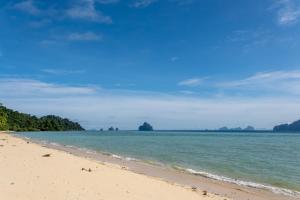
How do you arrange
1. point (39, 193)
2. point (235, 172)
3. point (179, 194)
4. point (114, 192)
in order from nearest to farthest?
point (39, 193) → point (114, 192) → point (179, 194) → point (235, 172)

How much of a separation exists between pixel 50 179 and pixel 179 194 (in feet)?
16.7

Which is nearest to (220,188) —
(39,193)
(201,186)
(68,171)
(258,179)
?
(201,186)

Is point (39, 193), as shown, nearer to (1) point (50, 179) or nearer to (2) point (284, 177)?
(1) point (50, 179)

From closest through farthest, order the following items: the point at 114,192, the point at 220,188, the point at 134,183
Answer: the point at 114,192
the point at 134,183
the point at 220,188

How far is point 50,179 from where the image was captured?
14.1 m

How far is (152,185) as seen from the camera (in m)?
15.5

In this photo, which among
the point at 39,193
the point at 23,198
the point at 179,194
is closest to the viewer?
the point at 23,198

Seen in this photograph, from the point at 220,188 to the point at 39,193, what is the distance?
32.4ft

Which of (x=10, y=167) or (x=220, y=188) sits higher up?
(x=10, y=167)

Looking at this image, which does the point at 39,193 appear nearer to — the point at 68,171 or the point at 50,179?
the point at 50,179

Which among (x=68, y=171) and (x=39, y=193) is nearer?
(x=39, y=193)

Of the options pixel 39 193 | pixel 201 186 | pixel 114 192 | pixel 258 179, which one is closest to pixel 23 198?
pixel 39 193

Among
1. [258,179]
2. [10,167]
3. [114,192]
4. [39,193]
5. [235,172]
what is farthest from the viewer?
[235,172]

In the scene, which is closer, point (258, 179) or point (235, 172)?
point (258, 179)
